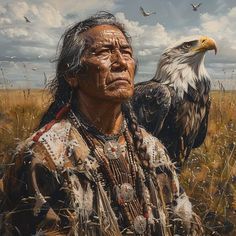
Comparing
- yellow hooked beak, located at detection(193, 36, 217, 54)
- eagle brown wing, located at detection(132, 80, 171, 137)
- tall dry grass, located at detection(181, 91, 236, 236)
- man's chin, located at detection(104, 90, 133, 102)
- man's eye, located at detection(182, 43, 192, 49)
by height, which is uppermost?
man's chin, located at detection(104, 90, 133, 102)

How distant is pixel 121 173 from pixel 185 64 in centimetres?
407

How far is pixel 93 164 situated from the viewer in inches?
144

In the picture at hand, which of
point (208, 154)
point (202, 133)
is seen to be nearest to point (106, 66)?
point (208, 154)

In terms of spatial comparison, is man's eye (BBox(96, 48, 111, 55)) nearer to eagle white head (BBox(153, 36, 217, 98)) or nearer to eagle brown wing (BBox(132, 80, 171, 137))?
eagle brown wing (BBox(132, 80, 171, 137))

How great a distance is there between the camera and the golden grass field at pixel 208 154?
5172mm

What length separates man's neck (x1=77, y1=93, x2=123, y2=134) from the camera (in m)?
3.71

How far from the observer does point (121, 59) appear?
3.67 meters

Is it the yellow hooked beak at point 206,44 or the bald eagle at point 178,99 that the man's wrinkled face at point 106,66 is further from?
the yellow hooked beak at point 206,44

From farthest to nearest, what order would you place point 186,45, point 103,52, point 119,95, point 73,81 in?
point 186,45 < point 73,81 < point 103,52 < point 119,95

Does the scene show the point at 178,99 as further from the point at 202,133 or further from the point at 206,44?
the point at 206,44

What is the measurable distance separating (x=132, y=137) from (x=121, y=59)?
1.91 feet

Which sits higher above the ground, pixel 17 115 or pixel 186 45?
pixel 186 45

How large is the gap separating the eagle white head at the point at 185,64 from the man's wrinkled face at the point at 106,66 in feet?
11.6

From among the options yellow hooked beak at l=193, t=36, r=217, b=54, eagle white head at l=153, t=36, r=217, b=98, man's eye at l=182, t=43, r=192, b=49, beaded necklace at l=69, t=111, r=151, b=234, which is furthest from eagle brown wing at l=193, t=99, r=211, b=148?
beaded necklace at l=69, t=111, r=151, b=234
